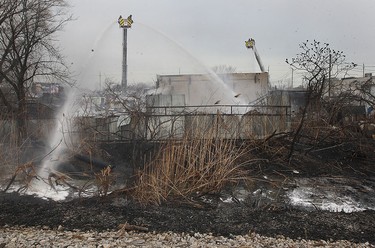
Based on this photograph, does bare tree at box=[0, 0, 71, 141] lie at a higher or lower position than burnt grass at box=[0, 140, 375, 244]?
higher

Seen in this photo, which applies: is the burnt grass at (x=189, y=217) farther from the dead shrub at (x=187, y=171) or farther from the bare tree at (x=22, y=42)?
the bare tree at (x=22, y=42)

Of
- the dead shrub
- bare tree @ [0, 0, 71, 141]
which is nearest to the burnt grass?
the dead shrub

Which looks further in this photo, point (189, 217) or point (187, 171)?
point (187, 171)

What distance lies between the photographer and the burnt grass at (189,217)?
6.44m

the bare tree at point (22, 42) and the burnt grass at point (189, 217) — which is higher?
the bare tree at point (22, 42)

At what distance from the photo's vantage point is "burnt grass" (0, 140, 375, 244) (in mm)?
6438

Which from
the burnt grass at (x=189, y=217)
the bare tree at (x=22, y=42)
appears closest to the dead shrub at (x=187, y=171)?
the burnt grass at (x=189, y=217)

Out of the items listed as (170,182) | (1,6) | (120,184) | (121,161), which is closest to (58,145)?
(121,161)

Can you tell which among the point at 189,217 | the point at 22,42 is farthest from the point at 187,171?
the point at 22,42

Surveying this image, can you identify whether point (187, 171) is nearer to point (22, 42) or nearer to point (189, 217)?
point (189, 217)

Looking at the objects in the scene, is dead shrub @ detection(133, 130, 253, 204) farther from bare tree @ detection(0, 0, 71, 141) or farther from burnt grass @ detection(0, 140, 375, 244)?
bare tree @ detection(0, 0, 71, 141)

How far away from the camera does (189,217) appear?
23.1 feet

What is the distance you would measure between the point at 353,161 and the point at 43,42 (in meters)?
16.1

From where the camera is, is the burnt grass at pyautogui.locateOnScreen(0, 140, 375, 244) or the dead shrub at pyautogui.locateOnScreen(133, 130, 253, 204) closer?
the burnt grass at pyautogui.locateOnScreen(0, 140, 375, 244)
